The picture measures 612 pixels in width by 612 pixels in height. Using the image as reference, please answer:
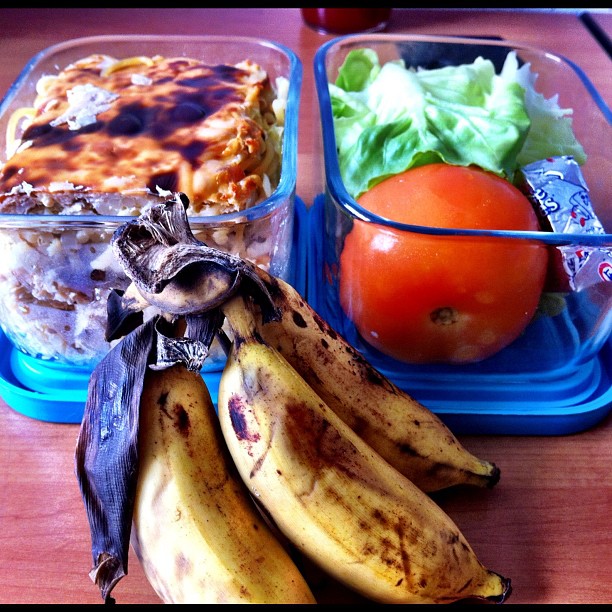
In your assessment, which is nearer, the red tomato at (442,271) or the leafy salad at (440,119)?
the red tomato at (442,271)

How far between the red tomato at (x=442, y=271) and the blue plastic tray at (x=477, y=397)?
0.12 ft

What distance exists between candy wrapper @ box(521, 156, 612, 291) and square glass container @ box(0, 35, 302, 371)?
248 mm

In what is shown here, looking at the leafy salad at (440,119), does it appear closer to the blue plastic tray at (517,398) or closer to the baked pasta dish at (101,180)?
the baked pasta dish at (101,180)

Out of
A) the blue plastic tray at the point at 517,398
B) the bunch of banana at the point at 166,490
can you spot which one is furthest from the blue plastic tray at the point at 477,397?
the bunch of banana at the point at 166,490

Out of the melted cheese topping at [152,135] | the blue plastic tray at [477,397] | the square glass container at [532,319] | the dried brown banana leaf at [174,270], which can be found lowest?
the blue plastic tray at [477,397]

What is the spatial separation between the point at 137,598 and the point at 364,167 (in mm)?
480

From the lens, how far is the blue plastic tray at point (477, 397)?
60cm

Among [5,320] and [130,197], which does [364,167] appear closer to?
[130,197]

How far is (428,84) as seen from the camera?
81 centimetres

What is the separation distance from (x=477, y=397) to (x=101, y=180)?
0.41m

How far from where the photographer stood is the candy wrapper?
0.55 m

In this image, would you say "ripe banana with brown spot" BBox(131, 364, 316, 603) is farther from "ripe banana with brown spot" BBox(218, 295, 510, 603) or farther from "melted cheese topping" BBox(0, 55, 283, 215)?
"melted cheese topping" BBox(0, 55, 283, 215)

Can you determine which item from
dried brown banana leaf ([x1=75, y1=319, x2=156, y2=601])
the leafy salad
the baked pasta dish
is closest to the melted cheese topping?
the baked pasta dish

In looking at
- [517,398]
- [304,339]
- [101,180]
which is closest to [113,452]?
[304,339]
